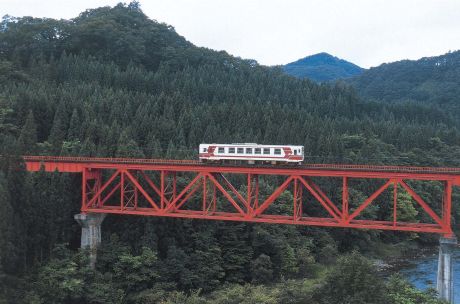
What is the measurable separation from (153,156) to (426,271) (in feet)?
108

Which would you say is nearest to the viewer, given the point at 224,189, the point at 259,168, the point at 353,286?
the point at 353,286

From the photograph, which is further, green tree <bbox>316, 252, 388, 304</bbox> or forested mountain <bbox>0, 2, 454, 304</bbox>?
forested mountain <bbox>0, 2, 454, 304</bbox>

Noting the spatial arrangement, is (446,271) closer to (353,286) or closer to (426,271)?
(353,286)

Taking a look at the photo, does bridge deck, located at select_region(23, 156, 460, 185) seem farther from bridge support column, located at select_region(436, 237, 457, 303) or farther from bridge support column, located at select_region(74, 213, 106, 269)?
bridge support column, located at select_region(436, 237, 457, 303)

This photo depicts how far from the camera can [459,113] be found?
179 m

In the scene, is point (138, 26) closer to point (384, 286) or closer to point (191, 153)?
point (191, 153)

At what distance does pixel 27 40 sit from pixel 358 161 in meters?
77.8

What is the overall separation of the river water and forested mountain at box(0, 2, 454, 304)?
598 centimetres

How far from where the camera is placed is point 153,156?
190 feet

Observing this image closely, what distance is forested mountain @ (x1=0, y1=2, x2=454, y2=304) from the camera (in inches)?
1538

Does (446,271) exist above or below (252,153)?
below

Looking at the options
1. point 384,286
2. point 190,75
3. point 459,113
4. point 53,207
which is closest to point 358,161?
point 384,286

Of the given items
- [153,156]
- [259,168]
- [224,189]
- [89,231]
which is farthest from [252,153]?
[153,156]

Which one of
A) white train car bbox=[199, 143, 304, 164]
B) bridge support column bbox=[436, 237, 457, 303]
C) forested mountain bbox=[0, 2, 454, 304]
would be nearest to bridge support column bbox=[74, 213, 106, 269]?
forested mountain bbox=[0, 2, 454, 304]
